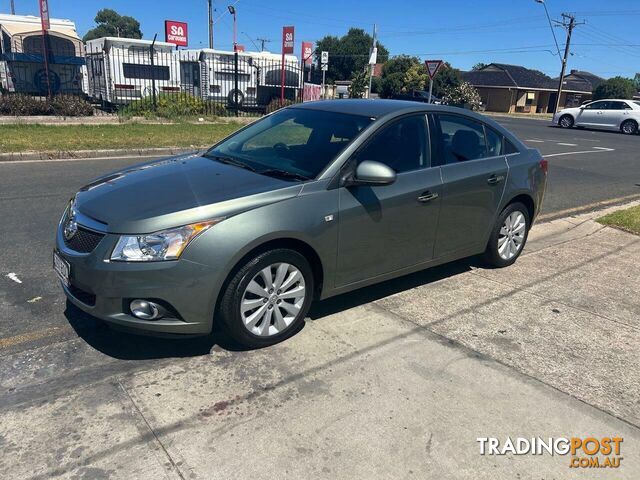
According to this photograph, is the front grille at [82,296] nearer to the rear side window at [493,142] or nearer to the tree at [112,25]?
the rear side window at [493,142]

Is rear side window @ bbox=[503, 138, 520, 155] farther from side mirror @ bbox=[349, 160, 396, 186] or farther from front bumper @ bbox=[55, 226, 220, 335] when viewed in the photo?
front bumper @ bbox=[55, 226, 220, 335]

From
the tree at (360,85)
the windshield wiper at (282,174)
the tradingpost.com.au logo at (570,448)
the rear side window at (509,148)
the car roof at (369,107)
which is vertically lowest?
the tradingpost.com.au logo at (570,448)

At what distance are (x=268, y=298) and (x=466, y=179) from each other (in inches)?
83.8

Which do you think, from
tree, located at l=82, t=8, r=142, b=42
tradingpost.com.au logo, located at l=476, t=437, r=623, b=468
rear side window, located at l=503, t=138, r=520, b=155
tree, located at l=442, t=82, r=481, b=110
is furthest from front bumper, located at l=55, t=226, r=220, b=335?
tree, located at l=82, t=8, r=142, b=42

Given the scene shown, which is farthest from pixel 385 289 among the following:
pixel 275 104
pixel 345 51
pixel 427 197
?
pixel 345 51

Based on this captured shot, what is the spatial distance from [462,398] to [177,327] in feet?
5.66

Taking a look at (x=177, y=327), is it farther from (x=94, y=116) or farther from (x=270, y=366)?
(x=94, y=116)

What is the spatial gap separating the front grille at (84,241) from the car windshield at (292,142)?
121 cm

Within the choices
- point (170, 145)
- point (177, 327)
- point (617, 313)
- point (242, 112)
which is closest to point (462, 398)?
point (177, 327)

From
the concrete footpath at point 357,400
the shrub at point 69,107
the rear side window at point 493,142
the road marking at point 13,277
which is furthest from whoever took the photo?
the shrub at point 69,107

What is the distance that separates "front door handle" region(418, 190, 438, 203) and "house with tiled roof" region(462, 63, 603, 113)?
181 feet

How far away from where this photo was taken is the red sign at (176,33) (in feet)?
71.7

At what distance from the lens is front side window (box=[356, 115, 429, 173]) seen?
401 cm

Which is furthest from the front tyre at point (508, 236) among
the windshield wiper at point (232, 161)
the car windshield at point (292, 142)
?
the windshield wiper at point (232, 161)
